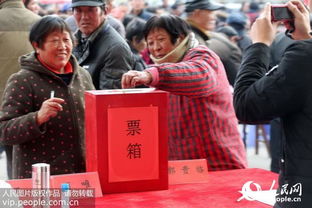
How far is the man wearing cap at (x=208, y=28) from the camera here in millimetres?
4739

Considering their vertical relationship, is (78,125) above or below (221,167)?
above

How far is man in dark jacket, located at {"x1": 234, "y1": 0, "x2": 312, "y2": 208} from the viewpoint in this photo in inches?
69.6

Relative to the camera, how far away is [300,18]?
1.87 metres

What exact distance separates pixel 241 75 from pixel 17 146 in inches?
46.2

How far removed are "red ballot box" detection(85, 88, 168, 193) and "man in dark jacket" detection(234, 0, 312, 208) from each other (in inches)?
21.1

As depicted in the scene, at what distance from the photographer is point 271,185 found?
2525 mm

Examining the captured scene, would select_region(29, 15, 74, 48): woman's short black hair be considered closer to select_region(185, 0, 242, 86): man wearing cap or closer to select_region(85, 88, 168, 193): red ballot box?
select_region(85, 88, 168, 193): red ballot box

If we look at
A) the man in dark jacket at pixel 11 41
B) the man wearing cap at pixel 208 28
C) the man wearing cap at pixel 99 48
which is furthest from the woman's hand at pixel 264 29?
the man wearing cap at pixel 208 28

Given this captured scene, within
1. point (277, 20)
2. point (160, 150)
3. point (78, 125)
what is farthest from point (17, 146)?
point (277, 20)

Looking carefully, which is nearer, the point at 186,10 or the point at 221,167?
the point at 221,167

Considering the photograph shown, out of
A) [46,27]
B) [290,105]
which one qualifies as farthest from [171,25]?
[290,105]

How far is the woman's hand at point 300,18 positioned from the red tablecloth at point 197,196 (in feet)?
2.18


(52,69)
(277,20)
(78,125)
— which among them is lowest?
(78,125)

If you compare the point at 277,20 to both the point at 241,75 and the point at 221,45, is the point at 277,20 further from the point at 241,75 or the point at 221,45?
the point at 221,45
